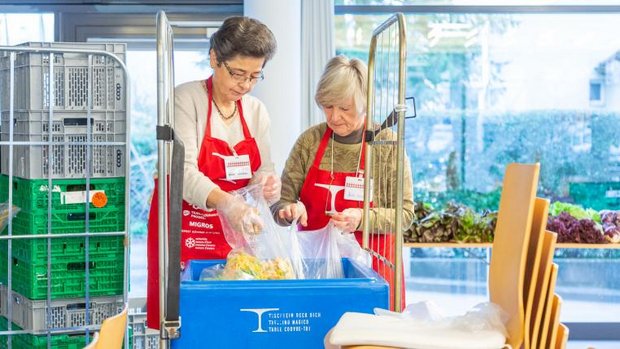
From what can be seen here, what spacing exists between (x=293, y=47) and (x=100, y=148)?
2.08 meters

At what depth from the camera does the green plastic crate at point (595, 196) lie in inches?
245

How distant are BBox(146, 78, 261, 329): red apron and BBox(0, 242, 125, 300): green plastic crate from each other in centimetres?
64

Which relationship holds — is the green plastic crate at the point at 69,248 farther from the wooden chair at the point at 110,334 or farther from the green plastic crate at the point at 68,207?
the wooden chair at the point at 110,334

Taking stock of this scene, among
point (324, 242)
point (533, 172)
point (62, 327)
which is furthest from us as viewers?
point (62, 327)

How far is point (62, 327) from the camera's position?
11.7 feet

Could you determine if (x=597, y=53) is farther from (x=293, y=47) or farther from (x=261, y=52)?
(x=261, y=52)

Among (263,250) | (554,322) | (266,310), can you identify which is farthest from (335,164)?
(554,322)

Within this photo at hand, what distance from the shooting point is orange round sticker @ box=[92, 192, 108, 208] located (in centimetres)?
358

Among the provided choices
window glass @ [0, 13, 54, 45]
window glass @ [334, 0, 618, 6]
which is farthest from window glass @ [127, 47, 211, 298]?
window glass @ [334, 0, 618, 6]

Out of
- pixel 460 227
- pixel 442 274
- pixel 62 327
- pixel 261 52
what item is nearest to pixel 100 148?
pixel 62 327

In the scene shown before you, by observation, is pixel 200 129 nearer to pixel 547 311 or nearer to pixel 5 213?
pixel 5 213

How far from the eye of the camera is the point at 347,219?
279 centimetres

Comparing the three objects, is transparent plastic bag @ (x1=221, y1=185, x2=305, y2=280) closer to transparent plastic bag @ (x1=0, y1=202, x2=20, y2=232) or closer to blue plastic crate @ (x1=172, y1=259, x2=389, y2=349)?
blue plastic crate @ (x1=172, y1=259, x2=389, y2=349)

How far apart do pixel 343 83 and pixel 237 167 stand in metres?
0.47
